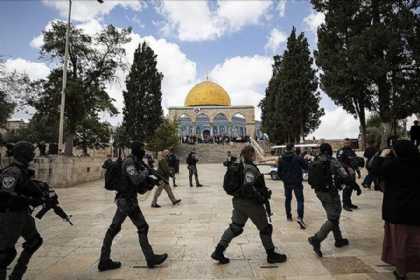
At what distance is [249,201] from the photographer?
453 centimetres

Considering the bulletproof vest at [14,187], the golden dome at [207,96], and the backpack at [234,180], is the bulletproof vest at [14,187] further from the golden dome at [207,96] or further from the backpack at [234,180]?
the golden dome at [207,96]

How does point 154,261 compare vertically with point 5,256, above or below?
below

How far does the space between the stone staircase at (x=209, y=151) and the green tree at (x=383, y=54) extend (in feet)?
71.0

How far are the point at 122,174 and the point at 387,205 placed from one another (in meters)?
3.38

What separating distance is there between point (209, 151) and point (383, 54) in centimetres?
2612

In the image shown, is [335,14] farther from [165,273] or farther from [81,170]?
[165,273]

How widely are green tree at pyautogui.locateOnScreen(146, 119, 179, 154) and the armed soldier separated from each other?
1268 inches

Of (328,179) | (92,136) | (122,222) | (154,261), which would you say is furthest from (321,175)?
(92,136)

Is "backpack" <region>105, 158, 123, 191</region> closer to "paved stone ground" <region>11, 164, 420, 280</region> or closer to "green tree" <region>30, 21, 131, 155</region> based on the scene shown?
"paved stone ground" <region>11, 164, 420, 280</region>

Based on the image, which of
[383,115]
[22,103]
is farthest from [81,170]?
[383,115]

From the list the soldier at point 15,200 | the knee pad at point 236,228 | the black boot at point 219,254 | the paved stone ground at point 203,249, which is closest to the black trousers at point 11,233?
the soldier at point 15,200

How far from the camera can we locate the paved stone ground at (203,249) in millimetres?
4351

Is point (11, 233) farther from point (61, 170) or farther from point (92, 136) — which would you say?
point (92, 136)

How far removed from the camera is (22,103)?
19922 millimetres
